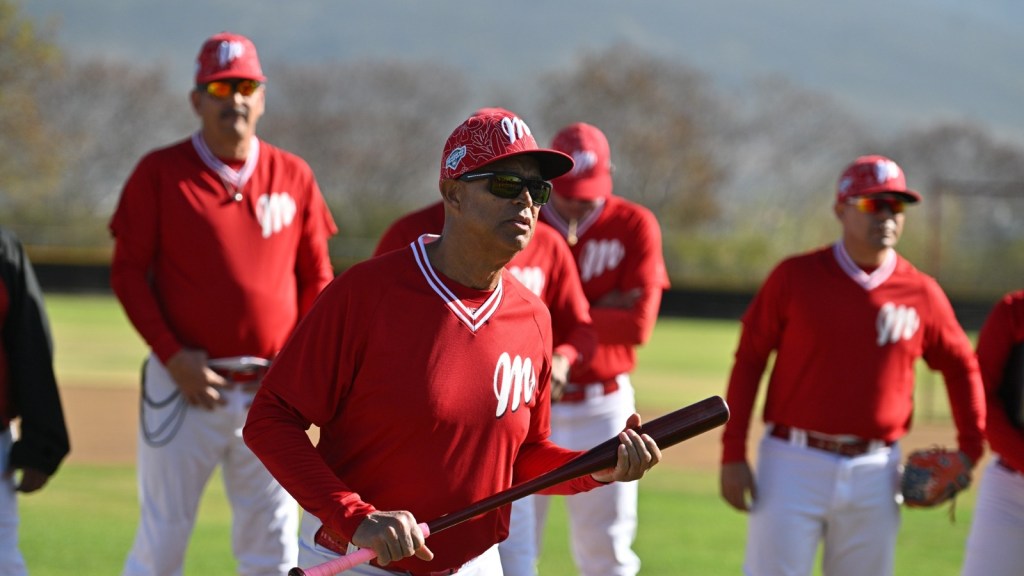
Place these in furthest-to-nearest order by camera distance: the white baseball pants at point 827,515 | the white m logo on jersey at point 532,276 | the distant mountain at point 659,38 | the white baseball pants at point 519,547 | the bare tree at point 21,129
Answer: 1. the distant mountain at point 659,38
2. the bare tree at point 21,129
3. the white baseball pants at point 827,515
4. the white m logo on jersey at point 532,276
5. the white baseball pants at point 519,547

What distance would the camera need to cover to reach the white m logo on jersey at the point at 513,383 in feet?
12.7

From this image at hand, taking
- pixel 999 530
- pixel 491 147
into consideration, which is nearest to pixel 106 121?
pixel 999 530

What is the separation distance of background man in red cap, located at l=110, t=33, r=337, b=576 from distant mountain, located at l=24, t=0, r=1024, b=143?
353 feet

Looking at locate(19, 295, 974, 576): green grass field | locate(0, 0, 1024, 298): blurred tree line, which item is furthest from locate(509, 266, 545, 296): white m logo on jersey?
locate(0, 0, 1024, 298): blurred tree line

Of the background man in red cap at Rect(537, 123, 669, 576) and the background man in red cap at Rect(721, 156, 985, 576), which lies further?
the background man in red cap at Rect(537, 123, 669, 576)

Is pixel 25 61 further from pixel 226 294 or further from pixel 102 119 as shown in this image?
pixel 226 294

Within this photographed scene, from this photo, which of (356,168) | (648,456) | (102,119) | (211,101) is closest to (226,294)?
(211,101)

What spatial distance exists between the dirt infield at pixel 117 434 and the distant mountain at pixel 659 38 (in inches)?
3808

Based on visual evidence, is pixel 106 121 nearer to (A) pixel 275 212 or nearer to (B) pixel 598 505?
(A) pixel 275 212

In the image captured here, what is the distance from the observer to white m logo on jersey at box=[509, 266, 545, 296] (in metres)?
5.73

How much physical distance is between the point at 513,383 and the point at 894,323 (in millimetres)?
2697

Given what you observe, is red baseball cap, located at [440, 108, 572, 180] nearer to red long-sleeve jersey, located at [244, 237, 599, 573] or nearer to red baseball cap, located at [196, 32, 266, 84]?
red long-sleeve jersey, located at [244, 237, 599, 573]

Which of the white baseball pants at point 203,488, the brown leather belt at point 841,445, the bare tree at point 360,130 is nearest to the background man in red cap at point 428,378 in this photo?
the white baseball pants at point 203,488

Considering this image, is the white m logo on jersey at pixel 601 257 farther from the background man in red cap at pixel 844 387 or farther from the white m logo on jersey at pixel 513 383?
the white m logo on jersey at pixel 513 383
